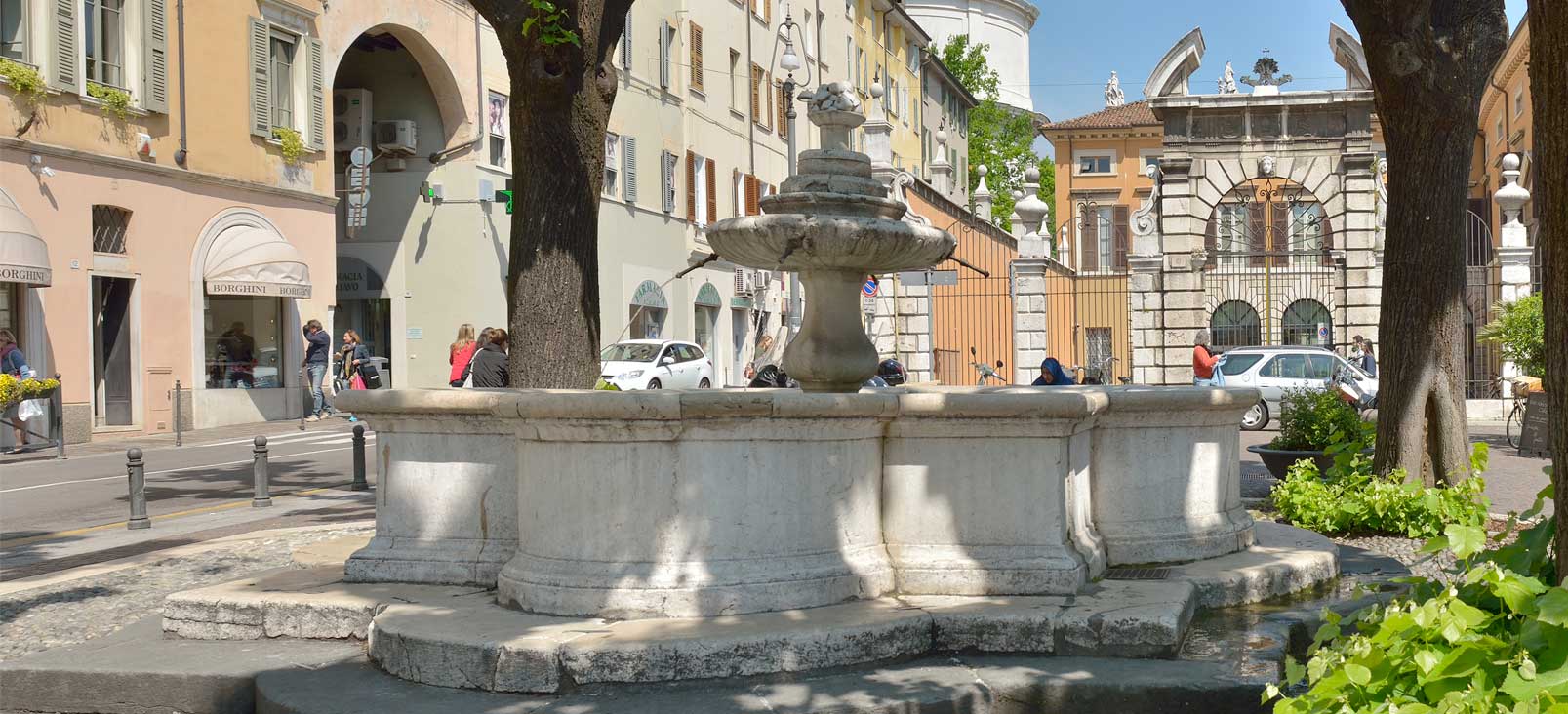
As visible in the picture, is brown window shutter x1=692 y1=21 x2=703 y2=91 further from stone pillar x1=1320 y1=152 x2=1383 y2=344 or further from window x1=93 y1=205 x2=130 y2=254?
window x1=93 y1=205 x2=130 y2=254

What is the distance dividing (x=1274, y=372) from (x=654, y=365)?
10.7 m

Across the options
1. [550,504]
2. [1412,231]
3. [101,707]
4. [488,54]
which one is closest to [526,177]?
[550,504]

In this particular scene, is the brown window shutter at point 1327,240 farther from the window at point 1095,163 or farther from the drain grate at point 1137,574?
the drain grate at point 1137,574

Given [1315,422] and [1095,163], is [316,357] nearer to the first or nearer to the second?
[1315,422]

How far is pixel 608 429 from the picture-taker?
5699 millimetres

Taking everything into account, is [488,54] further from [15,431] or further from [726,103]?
[15,431]

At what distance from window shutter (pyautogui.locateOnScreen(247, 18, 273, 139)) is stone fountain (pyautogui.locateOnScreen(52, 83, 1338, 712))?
1841 centimetres

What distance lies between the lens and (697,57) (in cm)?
3684

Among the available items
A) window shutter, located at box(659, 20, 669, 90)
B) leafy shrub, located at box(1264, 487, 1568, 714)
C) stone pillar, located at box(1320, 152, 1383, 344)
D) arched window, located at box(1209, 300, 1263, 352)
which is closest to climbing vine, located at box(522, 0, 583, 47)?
leafy shrub, located at box(1264, 487, 1568, 714)

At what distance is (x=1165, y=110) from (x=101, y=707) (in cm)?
2209

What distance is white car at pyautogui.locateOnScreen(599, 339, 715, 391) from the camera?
25484 mm

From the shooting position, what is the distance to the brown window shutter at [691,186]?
37.1m

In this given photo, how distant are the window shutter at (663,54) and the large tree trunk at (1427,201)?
26.2 meters

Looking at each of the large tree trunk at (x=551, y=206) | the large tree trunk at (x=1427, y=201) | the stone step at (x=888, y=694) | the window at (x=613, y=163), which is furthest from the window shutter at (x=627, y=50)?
the stone step at (x=888, y=694)
